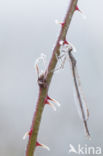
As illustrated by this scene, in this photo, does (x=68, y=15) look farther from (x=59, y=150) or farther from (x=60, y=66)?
(x=59, y=150)

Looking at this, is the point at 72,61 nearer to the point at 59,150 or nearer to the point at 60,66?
the point at 60,66

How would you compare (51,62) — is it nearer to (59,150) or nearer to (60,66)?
(60,66)

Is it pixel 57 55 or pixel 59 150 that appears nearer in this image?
pixel 57 55

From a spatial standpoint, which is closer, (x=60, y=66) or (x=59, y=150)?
(x=60, y=66)

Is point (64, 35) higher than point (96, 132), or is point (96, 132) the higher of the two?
point (64, 35)

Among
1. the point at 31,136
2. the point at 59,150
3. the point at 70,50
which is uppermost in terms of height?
the point at 70,50

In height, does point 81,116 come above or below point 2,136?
above

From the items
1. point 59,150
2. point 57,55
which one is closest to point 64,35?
point 57,55

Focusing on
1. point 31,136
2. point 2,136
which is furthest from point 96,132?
point 31,136
